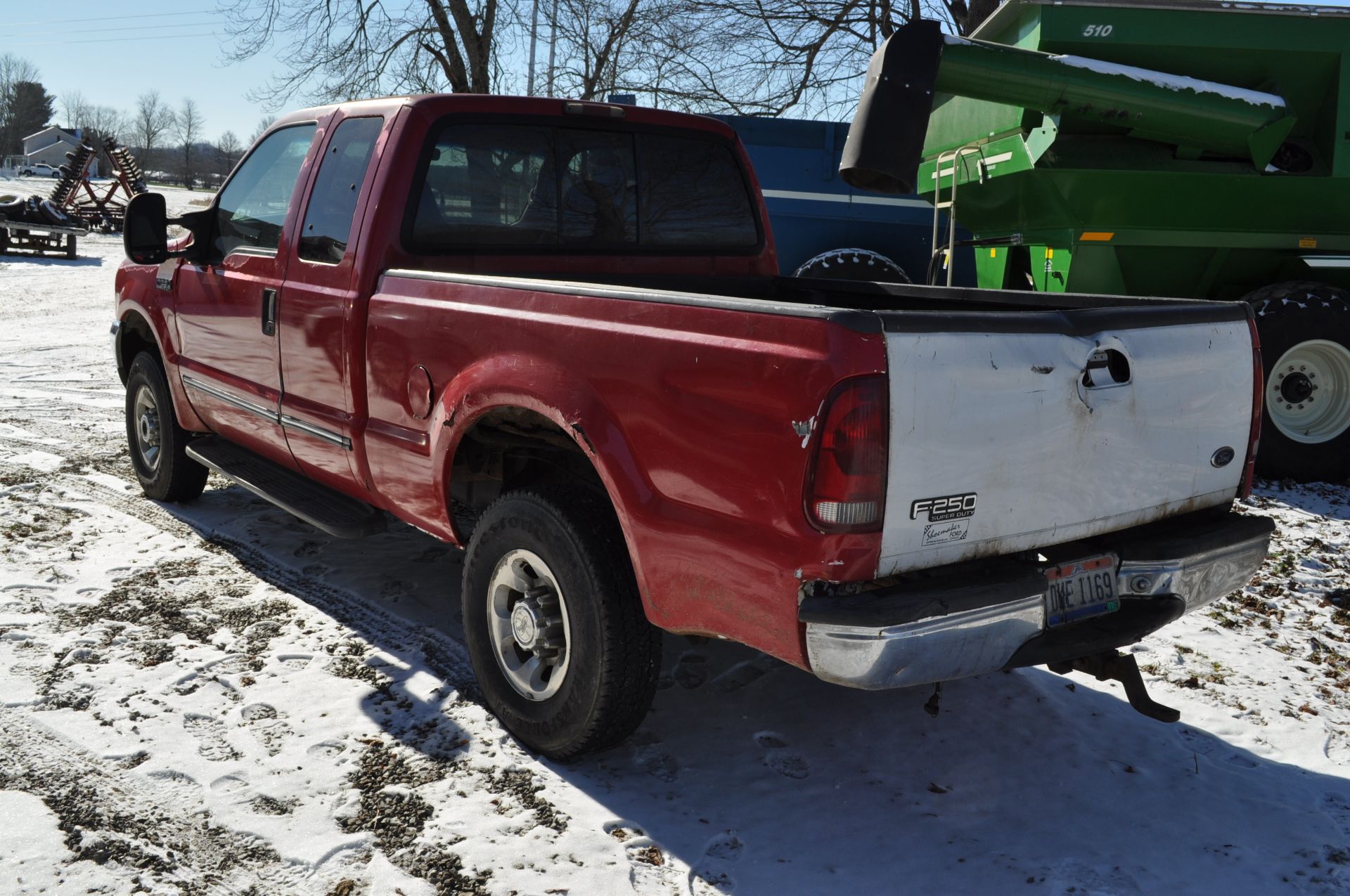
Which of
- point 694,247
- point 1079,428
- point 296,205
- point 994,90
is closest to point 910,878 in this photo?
point 1079,428

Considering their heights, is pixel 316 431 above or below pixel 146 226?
below

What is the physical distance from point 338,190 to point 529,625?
2.08m

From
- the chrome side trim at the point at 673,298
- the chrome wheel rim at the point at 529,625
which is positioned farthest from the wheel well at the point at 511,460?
the chrome side trim at the point at 673,298

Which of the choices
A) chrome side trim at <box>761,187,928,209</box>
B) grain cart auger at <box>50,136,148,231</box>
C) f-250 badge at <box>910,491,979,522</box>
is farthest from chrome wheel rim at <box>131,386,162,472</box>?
grain cart auger at <box>50,136,148,231</box>

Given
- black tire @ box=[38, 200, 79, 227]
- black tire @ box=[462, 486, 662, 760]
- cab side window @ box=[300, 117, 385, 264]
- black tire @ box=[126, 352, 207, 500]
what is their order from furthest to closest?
black tire @ box=[38, 200, 79, 227]
black tire @ box=[126, 352, 207, 500]
cab side window @ box=[300, 117, 385, 264]
black tire @ box=[462, 486, 662, 760]

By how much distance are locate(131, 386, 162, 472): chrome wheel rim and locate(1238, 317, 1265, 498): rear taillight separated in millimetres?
5363

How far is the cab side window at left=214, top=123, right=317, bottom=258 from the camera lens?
4711 millimetres

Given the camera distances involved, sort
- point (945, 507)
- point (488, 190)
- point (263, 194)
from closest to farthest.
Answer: point (945, 507)
point (488, 190)
point (263, 194)

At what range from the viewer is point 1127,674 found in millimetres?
3215

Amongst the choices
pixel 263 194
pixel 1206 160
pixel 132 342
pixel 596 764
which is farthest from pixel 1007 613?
pixel 1206 160

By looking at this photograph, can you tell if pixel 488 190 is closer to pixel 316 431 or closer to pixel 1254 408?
pixel 316 431

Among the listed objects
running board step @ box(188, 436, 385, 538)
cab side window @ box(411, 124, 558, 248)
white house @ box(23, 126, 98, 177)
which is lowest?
running board step @ box(188, 436, 385, 538)

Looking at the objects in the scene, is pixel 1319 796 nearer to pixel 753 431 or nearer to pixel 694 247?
pixel 753 431

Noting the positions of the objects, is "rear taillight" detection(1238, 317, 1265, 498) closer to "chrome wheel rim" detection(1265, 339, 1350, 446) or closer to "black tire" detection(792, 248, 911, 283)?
"chrome wheel rim" detection(1265, 339, 1350, 446)
